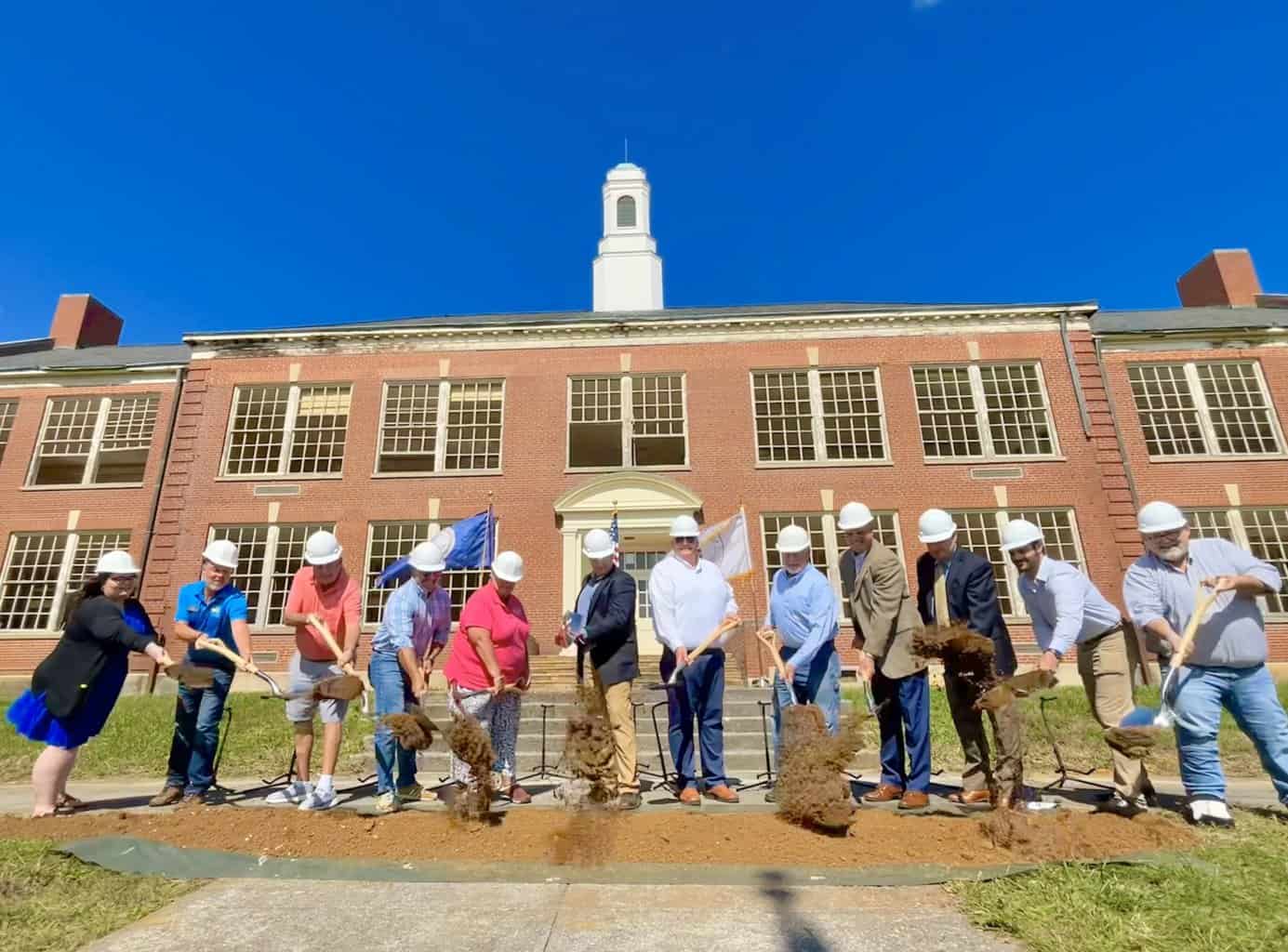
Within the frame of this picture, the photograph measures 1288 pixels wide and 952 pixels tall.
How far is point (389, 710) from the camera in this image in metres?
5.53

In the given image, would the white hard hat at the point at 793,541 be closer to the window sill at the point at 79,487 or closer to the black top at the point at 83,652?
the black top at the point at 83,652

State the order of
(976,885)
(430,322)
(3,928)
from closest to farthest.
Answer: (3,928)
(976,885)
(430,322)

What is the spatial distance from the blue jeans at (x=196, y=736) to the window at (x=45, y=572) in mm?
13860

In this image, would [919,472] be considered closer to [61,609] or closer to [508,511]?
[508,511]

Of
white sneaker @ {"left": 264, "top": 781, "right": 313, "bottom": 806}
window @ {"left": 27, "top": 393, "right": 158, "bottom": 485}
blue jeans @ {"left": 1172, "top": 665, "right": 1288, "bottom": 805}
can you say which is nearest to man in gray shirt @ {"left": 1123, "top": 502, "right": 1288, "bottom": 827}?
blue jeans @ {"left": 1172, "top": 665, "right": 1288, "bottom": 805}

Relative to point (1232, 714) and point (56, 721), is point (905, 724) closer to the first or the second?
point (1232, 714)

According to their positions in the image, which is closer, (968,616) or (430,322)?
(968,616)

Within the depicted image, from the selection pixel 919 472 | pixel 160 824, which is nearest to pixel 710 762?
pixel 160 824

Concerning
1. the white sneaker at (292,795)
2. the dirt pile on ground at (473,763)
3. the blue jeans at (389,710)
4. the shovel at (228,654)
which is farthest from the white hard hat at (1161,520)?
the shovel at (228,654)

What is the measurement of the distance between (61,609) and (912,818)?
19937 mm

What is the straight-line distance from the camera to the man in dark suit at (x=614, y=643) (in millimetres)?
5293

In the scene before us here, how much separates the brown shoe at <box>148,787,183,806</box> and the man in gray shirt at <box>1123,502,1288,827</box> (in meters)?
7.74

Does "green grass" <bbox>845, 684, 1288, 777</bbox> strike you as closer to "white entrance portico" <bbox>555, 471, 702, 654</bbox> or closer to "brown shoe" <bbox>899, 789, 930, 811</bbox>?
"brown shoe" <bbox>899, 789, 930, 811</bbox>

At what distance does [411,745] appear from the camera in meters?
4.62
